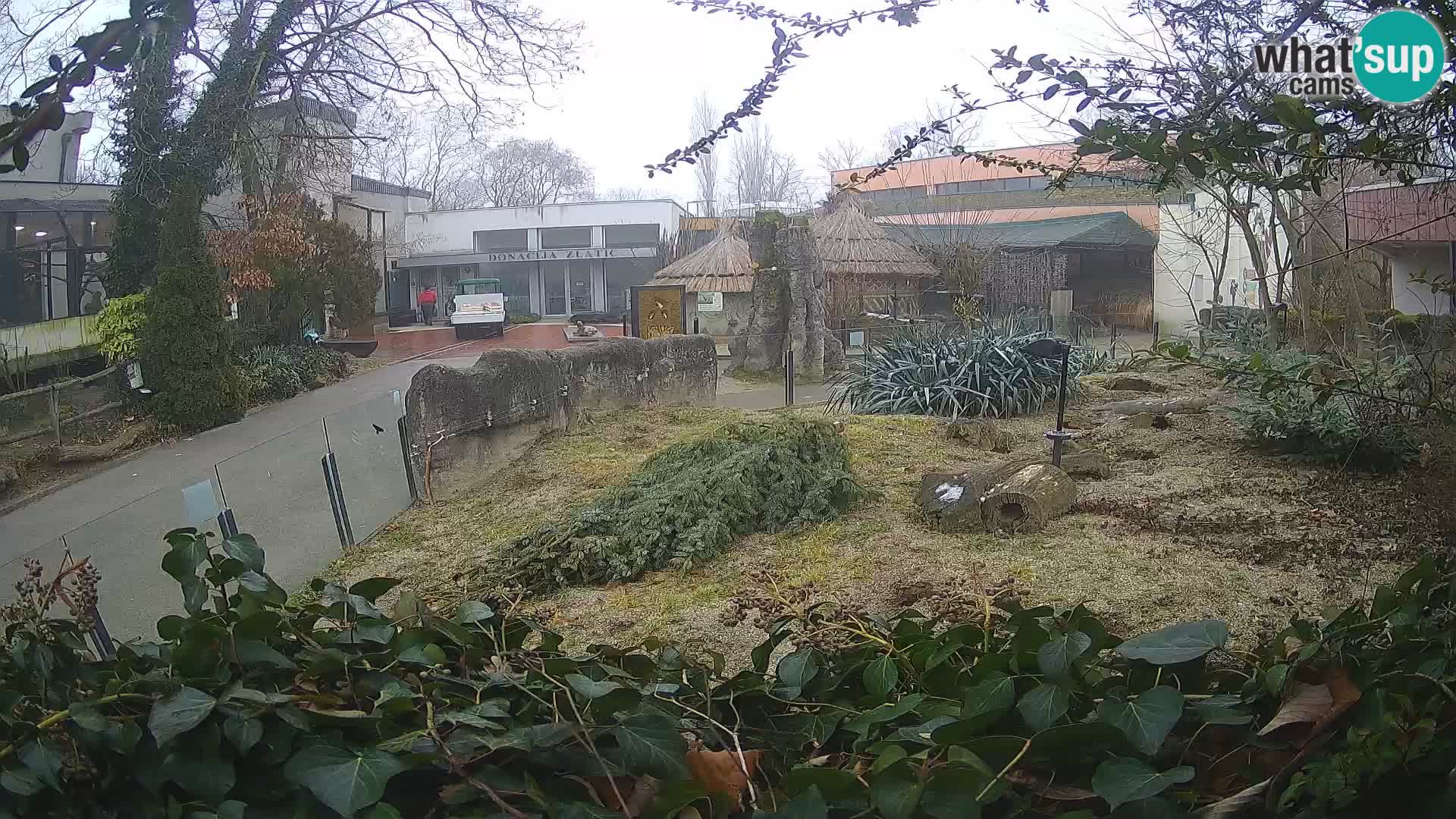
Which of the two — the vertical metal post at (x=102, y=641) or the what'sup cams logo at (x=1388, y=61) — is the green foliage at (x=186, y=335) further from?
the what'sup cams logo at (x=1388, y=61)

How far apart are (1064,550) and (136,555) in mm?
3035

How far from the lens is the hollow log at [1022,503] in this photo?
4.36 m

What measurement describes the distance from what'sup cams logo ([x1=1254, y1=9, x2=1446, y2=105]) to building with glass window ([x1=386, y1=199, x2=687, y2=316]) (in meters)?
21.7

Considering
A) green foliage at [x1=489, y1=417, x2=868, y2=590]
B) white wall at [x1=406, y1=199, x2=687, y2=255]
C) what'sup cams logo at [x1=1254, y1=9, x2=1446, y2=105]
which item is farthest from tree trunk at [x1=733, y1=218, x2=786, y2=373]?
what'sup cams logo at [x1=1254, y1=9, x2=1446, y2=105]

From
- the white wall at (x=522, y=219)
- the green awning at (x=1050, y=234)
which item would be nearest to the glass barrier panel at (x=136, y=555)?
the green awning at (x=1050, y=234)

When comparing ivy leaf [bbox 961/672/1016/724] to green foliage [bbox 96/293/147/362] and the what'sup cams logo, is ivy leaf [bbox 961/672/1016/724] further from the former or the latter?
green foliage [bbox 96/293/147/362]

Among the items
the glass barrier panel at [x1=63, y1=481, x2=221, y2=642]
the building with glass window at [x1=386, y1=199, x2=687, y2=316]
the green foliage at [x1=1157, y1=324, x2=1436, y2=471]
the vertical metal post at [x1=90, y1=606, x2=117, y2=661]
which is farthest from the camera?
the building with glass window at [x1=386, y1=199, x2=687, y2=316]

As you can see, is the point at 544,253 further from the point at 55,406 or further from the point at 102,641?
the point at 102,641

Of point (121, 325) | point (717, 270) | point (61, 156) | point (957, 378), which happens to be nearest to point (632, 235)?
point (717, 270)

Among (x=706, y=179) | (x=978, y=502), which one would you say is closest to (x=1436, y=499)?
(x=978, y=502)

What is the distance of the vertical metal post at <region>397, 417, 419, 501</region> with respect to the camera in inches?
216

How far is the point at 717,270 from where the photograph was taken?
1950 centimetres

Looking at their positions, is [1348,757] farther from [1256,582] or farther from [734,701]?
[1256,582]

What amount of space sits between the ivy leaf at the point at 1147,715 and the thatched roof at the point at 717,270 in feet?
59.3
